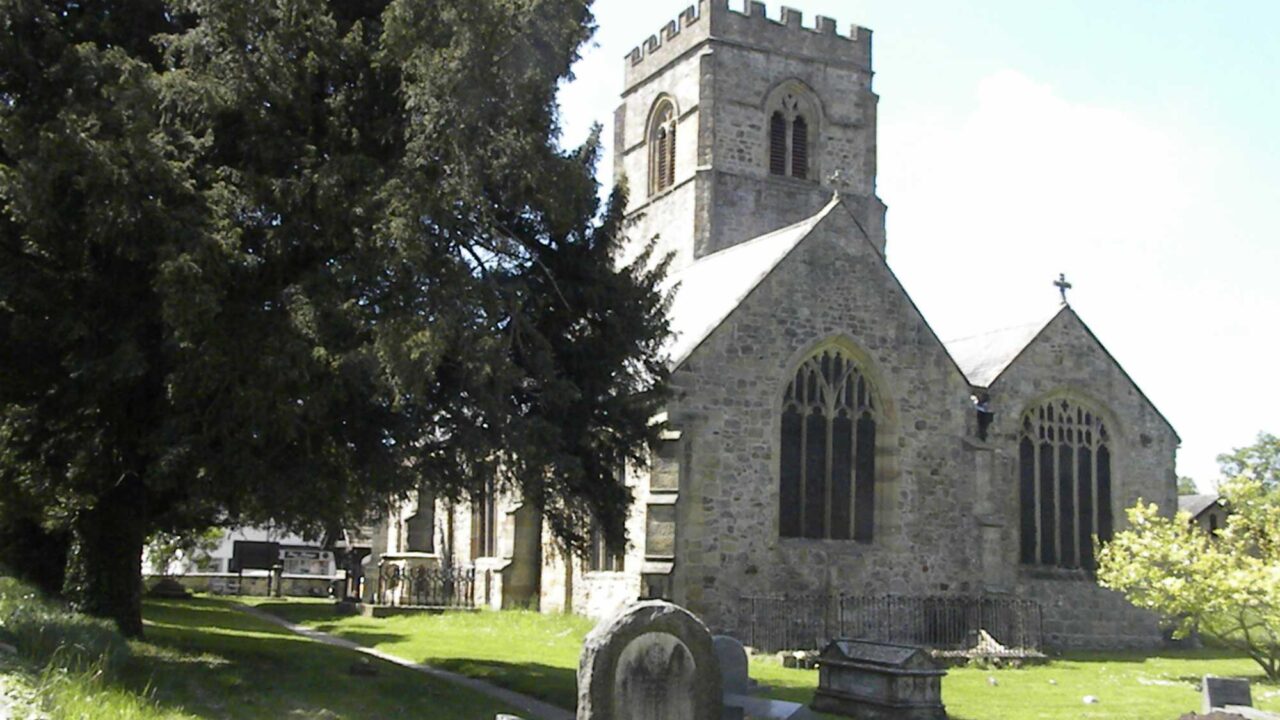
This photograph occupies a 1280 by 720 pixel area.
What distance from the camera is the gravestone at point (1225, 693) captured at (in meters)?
15.1

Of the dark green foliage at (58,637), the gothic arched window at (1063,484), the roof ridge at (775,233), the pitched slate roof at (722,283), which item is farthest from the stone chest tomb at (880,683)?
the gothic arched window at (1063,484)

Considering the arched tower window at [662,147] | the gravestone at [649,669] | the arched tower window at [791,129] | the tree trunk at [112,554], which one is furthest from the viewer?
the arched tower window at [662,147]

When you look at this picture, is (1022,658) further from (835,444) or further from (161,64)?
(161,64)

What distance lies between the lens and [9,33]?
1480cm

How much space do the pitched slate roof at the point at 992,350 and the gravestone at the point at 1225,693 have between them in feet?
44.3

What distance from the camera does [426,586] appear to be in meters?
34.1

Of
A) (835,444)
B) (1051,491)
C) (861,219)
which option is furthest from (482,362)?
(861,219)

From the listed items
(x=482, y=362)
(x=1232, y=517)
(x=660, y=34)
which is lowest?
(x=1232, y=517)

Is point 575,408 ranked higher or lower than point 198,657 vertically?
higher

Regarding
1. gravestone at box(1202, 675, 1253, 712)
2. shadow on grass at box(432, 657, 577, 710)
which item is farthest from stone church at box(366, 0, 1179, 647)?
gravestone at box(1202, 675, 1253, 712)

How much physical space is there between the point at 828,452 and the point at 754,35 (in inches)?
704

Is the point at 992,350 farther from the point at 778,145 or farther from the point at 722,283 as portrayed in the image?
the point at 778,145

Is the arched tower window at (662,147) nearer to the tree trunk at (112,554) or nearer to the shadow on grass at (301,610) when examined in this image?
the shadow on grass at (301,610)

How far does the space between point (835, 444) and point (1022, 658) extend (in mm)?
5566
